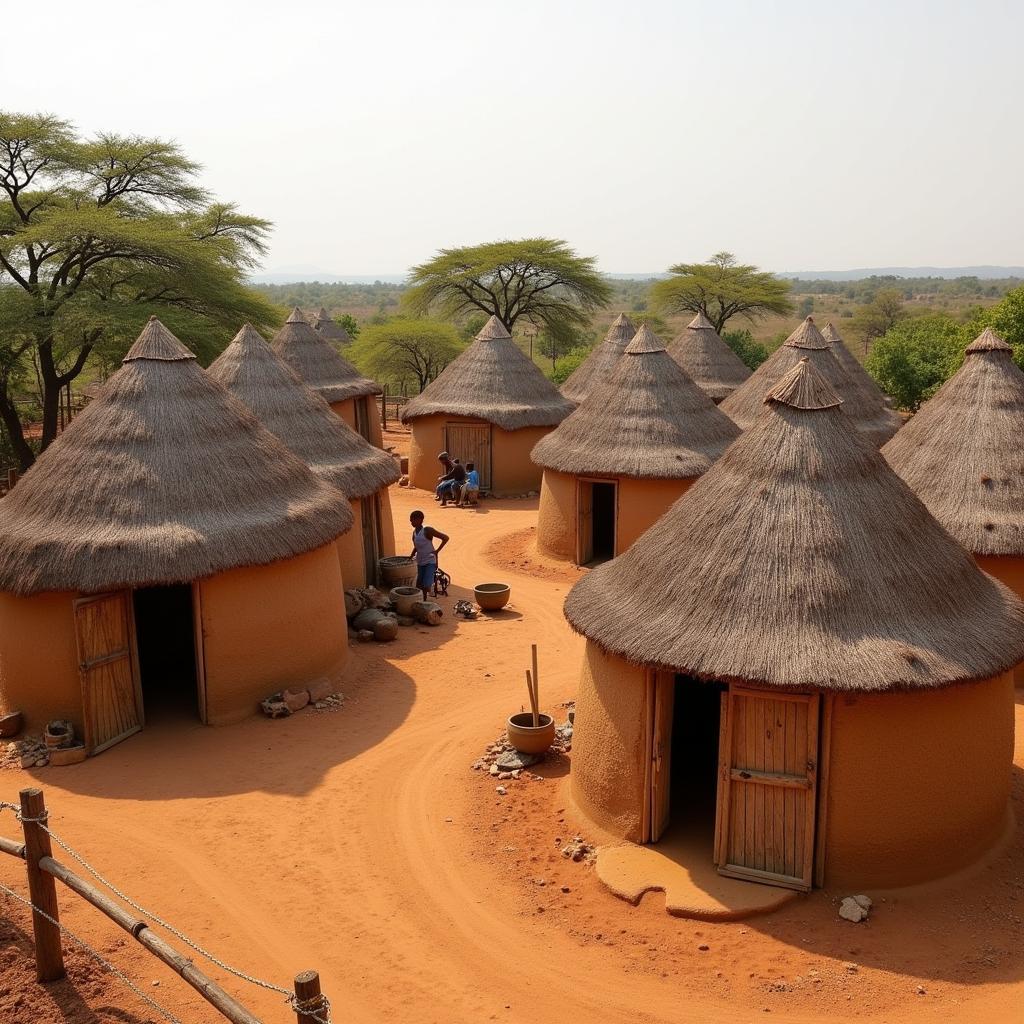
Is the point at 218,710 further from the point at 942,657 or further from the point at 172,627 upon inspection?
the point at 942,657

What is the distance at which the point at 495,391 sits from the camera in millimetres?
27641

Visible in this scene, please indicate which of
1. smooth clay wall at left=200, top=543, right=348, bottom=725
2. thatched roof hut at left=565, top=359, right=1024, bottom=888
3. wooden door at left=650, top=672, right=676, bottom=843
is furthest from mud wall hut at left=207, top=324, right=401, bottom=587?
wooden door at left=650, top=672, right=676, bottom=843

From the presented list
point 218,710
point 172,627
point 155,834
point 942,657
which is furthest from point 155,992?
point 172,627

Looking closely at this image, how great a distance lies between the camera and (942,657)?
8680 millimetres

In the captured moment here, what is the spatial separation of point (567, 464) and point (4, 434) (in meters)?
19.5

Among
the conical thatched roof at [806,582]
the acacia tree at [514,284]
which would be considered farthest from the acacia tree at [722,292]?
the conical thatched roof at [806,582]

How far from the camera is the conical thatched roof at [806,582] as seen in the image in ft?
28.4

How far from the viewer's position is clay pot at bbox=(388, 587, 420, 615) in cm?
1677

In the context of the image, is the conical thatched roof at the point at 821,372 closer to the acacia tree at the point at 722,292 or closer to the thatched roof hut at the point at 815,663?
the thatched roof hut at the point at 815,663

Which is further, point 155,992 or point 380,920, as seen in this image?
point 380,920

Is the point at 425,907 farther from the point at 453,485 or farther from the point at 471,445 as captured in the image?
the point at 471,445

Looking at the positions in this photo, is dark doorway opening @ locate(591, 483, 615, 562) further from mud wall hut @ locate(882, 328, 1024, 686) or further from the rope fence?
the rope fence

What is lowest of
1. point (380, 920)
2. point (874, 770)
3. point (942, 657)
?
point (380, 920)

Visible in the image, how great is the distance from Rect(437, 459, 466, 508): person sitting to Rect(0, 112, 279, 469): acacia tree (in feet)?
25.1
